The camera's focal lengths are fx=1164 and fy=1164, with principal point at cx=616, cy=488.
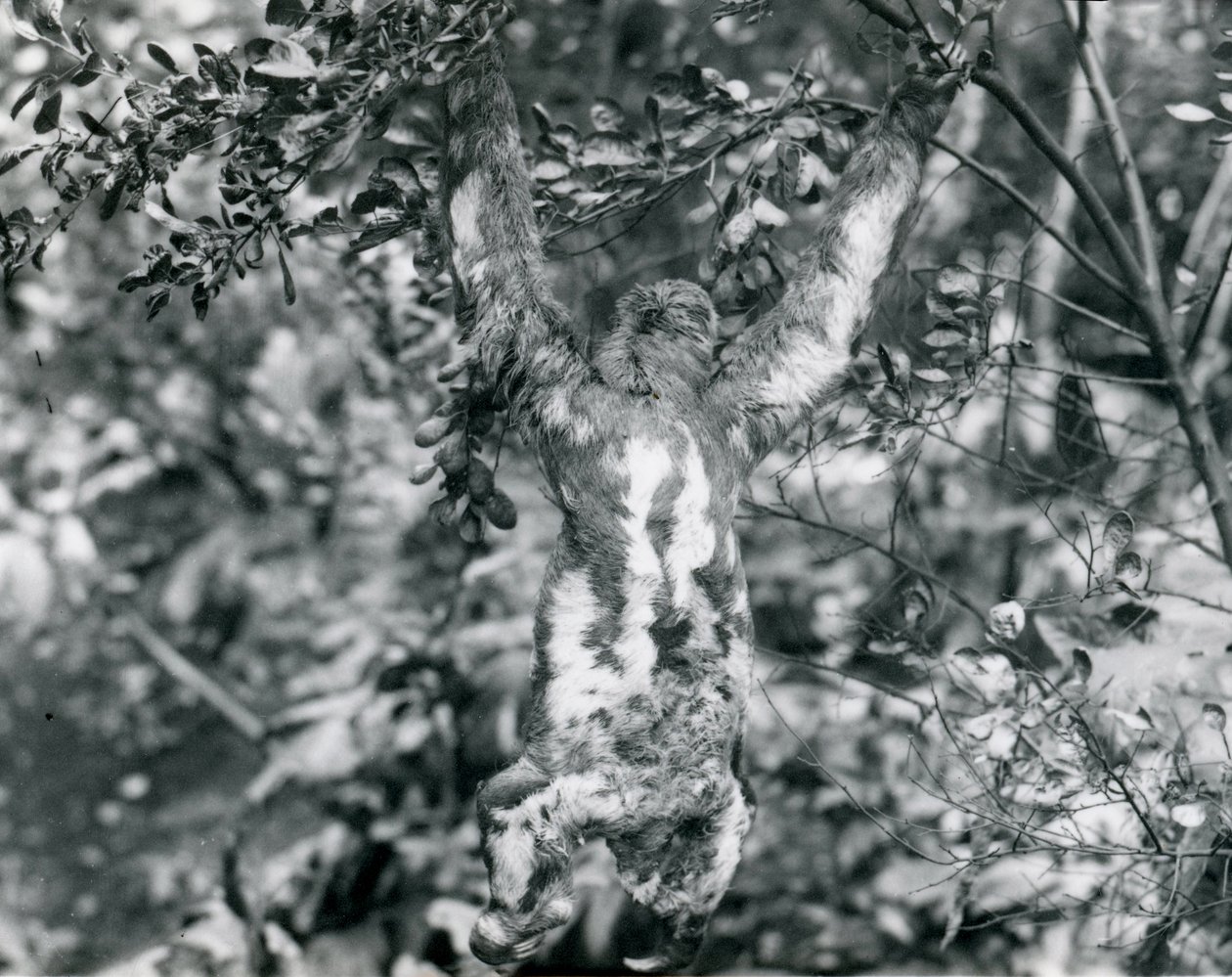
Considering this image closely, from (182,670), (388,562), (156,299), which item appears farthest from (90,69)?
(182,670)

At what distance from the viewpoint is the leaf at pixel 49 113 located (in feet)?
7.16

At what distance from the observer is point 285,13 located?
206 centimetres

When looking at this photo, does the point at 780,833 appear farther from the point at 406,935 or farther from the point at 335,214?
the point at 335,214

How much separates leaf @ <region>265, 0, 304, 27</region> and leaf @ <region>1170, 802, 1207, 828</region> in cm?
223

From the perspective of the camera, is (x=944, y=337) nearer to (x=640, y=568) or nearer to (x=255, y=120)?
(x=640, y=568)

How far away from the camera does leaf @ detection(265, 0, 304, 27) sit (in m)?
2.04

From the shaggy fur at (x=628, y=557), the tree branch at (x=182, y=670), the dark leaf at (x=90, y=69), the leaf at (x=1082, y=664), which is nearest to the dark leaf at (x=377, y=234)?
the shaggy fur at (x=628, y=557)

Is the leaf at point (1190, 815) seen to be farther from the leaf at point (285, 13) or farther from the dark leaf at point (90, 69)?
the dark leaf at point (90, 69)

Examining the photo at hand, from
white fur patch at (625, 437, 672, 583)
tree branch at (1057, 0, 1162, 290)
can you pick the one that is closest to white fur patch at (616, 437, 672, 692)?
white fur patch at (625, 437, 672, 583)

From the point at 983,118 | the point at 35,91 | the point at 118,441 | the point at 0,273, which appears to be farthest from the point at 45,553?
the point at 983,118

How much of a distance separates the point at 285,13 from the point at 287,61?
0.92ft

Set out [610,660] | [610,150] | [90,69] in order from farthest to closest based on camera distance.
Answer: [610,150] → [610,660] → [90,69]

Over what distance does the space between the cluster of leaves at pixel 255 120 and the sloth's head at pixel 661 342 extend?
0.51 m

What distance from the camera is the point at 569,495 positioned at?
2.46m
